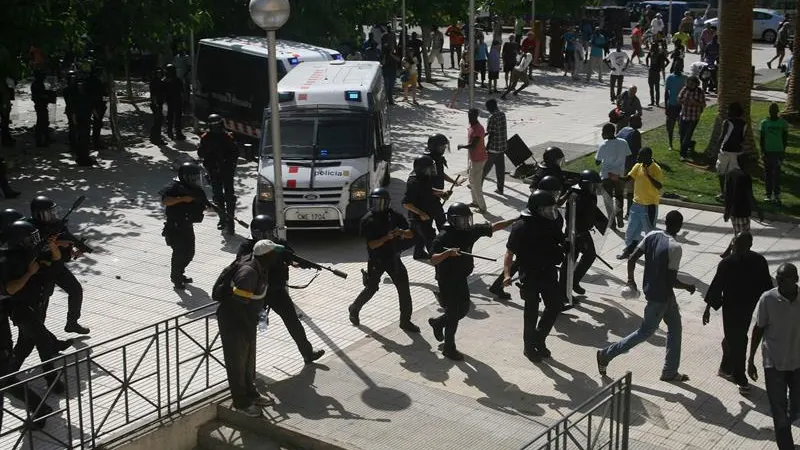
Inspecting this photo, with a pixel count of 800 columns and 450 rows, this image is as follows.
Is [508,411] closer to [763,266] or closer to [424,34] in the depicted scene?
[763,266]

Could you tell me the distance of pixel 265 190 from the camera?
50.0ft

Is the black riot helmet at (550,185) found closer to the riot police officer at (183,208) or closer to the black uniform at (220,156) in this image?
the riot police officer at (183,208)

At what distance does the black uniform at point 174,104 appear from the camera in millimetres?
22453

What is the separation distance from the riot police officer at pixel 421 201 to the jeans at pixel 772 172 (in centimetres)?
620

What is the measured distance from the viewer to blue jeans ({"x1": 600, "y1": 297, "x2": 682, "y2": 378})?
9.88m

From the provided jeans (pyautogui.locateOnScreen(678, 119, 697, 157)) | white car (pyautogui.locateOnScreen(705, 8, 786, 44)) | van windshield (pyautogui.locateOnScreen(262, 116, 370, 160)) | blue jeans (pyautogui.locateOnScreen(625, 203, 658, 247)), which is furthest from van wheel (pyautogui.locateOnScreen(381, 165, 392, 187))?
white car (pyautogui.locateOnScreen(705, 8, 786, 44))

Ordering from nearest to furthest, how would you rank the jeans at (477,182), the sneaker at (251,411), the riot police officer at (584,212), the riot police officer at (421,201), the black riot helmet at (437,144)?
the sneaker at (251,411), the riot police officer at (584,212), the riot police officer at (421,201), the black riot helmet at (437,144), the jeans at (477,182)

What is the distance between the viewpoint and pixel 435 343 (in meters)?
11.5

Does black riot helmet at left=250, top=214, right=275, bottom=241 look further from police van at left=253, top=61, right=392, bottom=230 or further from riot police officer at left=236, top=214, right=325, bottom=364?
police van at left=253, top=61, right=392, bottom=230

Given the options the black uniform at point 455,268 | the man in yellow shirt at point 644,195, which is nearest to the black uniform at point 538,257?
the black uniform at point 455,268

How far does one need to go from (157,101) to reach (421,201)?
10.5 meters

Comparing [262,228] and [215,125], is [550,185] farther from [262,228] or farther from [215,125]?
[215,125]

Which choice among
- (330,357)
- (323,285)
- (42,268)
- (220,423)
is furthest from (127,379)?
(323,285)

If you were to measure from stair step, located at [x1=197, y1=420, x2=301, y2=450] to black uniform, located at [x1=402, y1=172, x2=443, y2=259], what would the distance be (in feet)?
13.7
